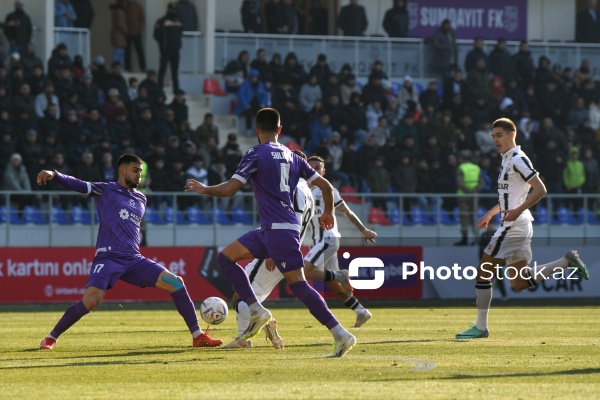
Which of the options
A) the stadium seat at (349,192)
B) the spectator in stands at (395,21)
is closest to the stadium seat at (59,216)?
the stadium seat at (349,192)

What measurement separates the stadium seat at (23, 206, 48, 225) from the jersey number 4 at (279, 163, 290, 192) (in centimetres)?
1422

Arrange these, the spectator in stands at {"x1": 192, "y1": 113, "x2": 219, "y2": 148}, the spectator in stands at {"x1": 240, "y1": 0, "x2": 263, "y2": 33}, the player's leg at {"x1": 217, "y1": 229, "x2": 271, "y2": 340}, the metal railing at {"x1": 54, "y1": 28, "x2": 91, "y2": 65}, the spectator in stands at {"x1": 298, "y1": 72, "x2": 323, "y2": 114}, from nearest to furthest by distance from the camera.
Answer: the player's leg at {"x1": 217, "y1": 229, "x2": 271, "y2": 340} < the spectator in stands at {"x1": 192, "y1": 113, "x2": 219, "y2": 148} < the spectator in stands at {"x1": 298, "y1": 72, "x2": 323, "y2": 114} < the metal railing at {"x1": 54, "y1": 28, "x2": 91, "y2": 65} < the spectator in stands at {"x1": 240, "y1": 0, "x2": 263, "y2": 33}

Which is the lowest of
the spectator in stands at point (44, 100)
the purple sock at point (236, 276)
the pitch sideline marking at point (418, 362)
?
the pitch sideline marking at point (418, 362)

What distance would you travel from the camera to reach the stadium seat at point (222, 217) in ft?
89.1

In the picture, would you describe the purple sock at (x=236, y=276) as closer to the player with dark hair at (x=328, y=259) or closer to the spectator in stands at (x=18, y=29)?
the player with dark hair at (x=328, y=259)

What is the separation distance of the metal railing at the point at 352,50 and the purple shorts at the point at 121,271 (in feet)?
64.2

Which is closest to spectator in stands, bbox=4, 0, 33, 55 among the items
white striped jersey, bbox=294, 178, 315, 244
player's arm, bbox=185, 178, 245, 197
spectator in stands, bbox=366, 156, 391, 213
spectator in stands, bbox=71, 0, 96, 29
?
spectator in stands, bbox=71, 0, 96, 29

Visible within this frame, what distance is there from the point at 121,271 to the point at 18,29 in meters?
16.1

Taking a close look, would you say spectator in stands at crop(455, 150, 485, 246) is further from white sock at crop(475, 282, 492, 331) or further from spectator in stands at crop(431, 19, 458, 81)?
white sock at crop(475, 282, 492, 331)

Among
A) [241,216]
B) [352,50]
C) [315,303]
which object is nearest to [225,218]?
[241,216]

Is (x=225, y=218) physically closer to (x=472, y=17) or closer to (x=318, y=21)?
(x=318, y=21)

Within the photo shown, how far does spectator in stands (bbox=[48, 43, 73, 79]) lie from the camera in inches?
1100

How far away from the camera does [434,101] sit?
32.1 meters

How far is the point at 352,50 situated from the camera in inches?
1378
